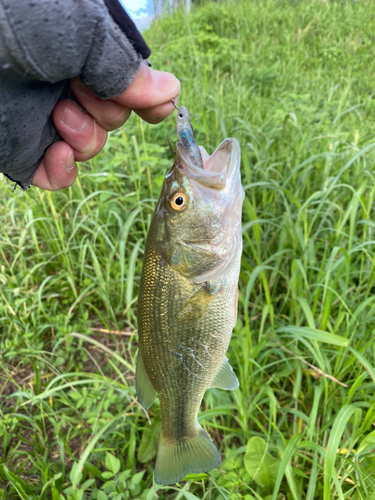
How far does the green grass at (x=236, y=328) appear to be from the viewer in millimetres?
1559

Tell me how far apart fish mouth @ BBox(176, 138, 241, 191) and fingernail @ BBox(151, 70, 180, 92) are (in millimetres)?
263

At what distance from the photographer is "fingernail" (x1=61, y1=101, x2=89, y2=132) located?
4.48 ft

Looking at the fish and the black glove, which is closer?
the black glove

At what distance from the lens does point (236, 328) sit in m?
1.96

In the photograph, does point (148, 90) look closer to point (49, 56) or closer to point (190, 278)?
point (49, 56)

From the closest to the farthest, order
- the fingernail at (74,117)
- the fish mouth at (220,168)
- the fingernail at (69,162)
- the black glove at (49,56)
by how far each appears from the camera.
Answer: the black glove at (49,56) < the fish mouth at (220,168) < the fingernail at (74,117) < the fingernail at (69,162)

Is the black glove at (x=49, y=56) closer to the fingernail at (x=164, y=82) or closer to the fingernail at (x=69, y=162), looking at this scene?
the fingernail at (x=164, y=82)

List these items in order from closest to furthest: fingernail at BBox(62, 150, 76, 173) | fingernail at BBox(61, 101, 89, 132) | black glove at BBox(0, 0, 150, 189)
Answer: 1. black glove at BBox(0, 0, 150, 189)
2. fingernail at BBox(61, 101, 89, 132)
3. fingernail at BBox(62, 150, 76, 173)

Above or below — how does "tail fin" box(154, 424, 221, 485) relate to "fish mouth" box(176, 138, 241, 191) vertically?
below

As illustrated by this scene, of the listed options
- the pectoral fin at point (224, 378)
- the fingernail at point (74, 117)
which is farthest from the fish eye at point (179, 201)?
the pectoral fin at point (224, 378)

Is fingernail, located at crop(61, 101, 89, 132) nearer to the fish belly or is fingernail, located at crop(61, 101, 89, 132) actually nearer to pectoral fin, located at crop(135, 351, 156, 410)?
the fish belly

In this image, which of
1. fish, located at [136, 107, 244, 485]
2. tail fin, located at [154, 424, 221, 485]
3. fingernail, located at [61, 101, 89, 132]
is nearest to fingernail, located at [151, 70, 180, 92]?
fish, located at [136, 107, 244, 485]

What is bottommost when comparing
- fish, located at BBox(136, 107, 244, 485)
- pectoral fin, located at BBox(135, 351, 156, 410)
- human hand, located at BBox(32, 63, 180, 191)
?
pectoral fin, located at BBox(135, 351, 156, 410)

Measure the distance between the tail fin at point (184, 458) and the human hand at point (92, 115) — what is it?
4.35ft
